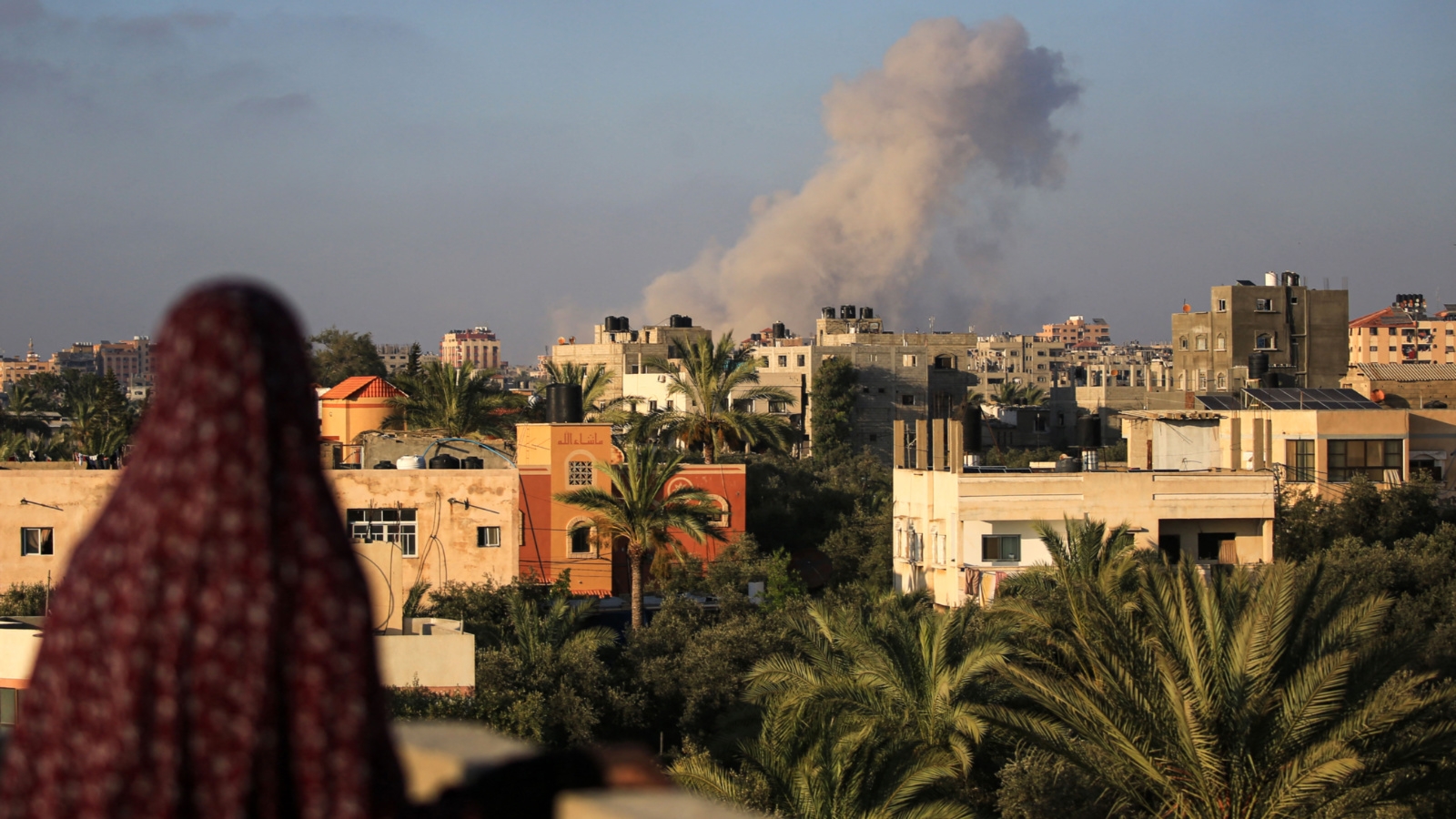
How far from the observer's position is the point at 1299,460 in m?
37.0

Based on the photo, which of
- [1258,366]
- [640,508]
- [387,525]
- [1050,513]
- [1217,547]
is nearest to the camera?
[640,508]

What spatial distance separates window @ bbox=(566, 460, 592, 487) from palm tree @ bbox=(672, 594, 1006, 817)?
16119 mm

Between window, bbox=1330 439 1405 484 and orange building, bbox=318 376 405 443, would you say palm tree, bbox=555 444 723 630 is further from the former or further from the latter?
window, bbox=1330 439 1405 484

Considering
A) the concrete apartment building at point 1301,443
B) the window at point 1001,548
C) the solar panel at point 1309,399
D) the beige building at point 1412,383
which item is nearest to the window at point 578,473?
the window at point 1001,548

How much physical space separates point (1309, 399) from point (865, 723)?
91.0 feet

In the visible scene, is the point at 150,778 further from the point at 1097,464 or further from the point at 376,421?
the point at 376,421

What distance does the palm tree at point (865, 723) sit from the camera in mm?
13500

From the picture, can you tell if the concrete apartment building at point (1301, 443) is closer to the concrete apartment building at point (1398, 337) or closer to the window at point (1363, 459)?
the window at point (1363, 459)

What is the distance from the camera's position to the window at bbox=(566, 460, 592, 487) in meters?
33.5

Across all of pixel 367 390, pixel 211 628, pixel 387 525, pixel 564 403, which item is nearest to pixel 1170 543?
pixel 564 403

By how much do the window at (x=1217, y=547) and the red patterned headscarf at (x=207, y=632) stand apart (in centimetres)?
3077

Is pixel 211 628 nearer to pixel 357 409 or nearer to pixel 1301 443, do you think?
pixel 1301 443

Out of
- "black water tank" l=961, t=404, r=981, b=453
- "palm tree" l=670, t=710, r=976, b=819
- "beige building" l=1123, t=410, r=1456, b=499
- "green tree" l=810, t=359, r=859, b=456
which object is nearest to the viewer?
"palm tree" l=670, t=710, r=976, b=819

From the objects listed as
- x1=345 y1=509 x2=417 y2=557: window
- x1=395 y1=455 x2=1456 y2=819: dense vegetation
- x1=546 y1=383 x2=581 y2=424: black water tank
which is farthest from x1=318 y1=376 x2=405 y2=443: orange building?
x1=395 y1=455 x2=1456 y2=819: dense vegetation
